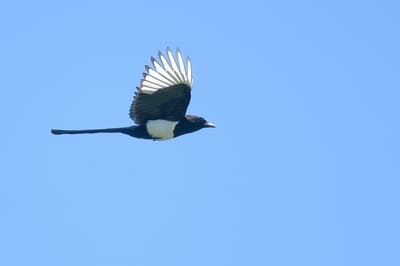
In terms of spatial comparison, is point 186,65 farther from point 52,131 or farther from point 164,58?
point 52,131

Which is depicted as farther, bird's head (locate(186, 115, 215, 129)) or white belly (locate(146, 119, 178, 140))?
bird's head (locate(186, 115, 215, 129))

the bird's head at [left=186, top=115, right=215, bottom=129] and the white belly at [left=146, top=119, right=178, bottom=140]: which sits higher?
the bird's head at [left=186, top=115, right=215, bottom=129]

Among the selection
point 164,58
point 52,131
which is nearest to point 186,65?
point 164,58

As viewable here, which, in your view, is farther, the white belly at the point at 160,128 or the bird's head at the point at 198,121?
the bird's head at the point at 198,121

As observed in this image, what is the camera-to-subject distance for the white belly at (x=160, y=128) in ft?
115

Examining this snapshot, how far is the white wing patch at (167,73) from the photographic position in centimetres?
Result: 3428

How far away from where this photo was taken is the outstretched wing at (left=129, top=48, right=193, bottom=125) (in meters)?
34.3

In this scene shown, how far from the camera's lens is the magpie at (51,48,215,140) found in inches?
1351

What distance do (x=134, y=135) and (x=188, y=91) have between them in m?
1.20

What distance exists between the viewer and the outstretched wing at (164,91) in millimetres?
34312

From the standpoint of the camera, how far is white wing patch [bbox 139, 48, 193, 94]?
34281 millimetres

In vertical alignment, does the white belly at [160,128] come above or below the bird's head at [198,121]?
below

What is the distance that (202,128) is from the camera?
3544cm

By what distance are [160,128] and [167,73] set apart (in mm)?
1011
